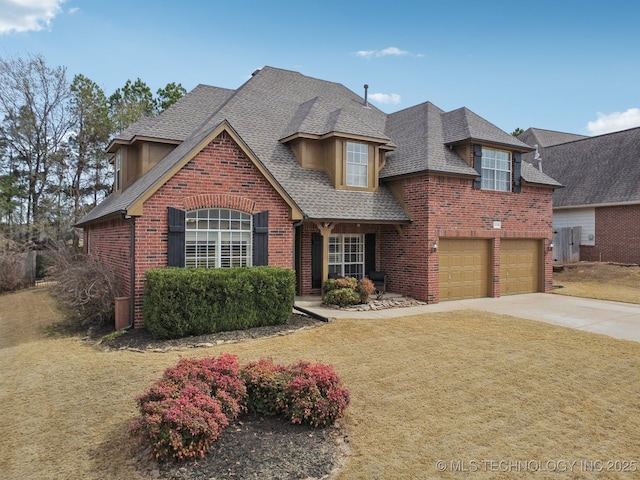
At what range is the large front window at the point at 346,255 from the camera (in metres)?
15.7

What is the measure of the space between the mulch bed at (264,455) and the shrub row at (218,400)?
0.12 m

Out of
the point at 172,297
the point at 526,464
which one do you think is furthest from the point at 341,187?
the point at 526,464

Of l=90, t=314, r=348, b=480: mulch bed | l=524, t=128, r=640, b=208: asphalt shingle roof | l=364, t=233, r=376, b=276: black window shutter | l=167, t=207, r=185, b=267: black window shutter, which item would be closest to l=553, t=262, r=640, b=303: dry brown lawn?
l=524, t=128, r=640, b=208: asphalt shingle roof

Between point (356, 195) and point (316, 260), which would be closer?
point (316, 260)

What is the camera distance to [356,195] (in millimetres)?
15398

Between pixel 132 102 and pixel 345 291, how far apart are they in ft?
99.6

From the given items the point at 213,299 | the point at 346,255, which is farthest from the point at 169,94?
the point at 213,299

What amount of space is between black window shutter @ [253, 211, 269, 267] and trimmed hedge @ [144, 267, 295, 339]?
42.5 inches

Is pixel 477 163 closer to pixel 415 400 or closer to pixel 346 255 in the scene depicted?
pixel 346 255

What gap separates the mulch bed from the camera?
4.26 m

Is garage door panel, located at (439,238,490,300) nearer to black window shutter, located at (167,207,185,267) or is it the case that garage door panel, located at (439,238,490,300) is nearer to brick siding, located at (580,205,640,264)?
black window shutter, located at (167,207,185,267)

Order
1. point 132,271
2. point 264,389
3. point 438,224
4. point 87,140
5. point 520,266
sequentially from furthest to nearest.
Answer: point 87,140 < point 520,266 < point 438,224 < point 132,271 < point 264,389

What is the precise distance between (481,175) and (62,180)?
29.7m

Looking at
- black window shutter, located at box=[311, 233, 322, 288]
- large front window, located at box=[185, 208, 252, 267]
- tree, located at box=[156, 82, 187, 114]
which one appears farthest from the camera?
tree, located at box=[156, 82, 187, 114]
